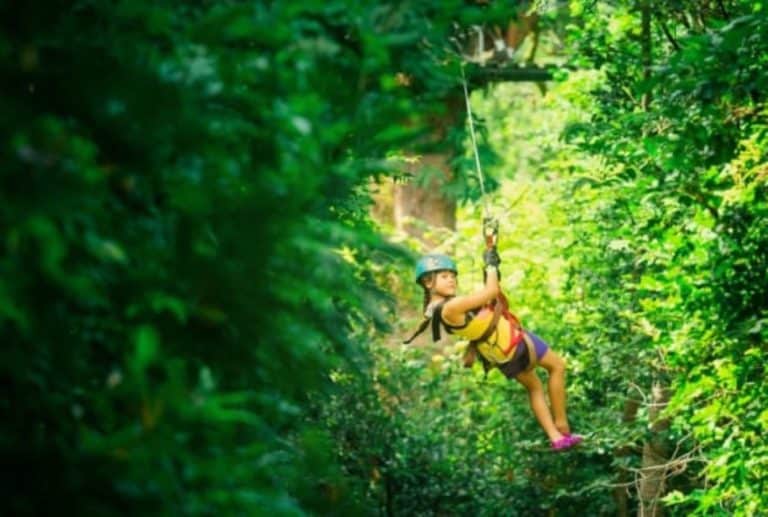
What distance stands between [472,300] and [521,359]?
0.98 metres

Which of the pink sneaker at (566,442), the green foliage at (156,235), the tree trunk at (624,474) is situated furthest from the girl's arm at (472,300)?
the green foliage at (156,235)

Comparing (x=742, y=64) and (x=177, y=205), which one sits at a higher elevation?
(x=742, y=64)

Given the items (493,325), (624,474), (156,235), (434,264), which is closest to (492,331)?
(493,325)

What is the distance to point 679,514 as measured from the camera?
52.5ft

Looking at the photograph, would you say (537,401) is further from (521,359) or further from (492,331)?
(492,331)

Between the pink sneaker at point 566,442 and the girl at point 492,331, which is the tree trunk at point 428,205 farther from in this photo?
the pink sneaker at point 566,442

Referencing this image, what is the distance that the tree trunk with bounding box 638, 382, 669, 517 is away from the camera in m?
14.8

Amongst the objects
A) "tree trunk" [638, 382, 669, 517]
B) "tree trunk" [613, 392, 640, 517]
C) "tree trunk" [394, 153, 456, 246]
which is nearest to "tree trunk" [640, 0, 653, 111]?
"tree trunk" [638, 382, 669, 517]

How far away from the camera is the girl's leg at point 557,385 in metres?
12.5

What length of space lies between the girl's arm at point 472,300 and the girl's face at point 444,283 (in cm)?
22

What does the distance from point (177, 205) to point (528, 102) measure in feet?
79.4

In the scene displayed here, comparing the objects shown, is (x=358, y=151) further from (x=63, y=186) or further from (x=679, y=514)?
(x=679, y=514)

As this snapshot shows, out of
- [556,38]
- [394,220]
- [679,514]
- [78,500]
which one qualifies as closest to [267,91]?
[78,500]

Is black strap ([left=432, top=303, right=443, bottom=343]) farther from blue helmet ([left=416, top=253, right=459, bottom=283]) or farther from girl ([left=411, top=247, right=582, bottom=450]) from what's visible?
blue helmet ([left=416, top=253, right=459, bottom=283])
